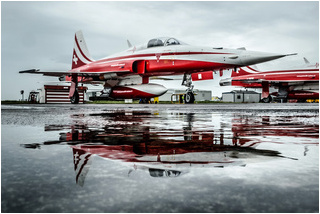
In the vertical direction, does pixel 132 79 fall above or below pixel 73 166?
above

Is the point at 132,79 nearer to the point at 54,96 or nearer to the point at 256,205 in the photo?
the point at 256,205

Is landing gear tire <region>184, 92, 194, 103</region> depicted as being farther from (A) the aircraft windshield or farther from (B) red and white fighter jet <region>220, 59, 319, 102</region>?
(B) red and white fighter jet <region>220, 59, 319, 102</region>

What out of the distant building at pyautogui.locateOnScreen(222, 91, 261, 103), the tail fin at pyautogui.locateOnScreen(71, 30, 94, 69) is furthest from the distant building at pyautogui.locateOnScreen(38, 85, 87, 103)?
the distant building at pyautogui.locateOnScreen(222, 91, 261, 103)

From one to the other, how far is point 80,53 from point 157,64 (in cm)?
960

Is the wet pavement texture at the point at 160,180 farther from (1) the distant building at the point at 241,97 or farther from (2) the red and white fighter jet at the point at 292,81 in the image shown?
(1) the distant building at the point at 241,97

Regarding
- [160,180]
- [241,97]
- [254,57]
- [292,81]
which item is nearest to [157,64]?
[254,57]

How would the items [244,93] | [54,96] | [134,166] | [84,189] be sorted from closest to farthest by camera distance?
[84,189]
[134,166]
[54,96]
[244,93]

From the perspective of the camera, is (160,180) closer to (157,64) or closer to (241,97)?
(157,64)

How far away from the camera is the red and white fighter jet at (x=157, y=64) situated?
1254 cm

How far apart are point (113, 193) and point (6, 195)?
0.30m

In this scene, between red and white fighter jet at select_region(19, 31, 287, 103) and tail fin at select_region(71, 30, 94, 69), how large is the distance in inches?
180

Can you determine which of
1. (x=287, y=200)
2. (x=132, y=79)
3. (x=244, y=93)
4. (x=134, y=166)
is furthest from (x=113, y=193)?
(x=244, y=93)

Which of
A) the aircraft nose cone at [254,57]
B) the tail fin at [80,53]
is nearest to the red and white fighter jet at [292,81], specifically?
the tail fin at [80,53]

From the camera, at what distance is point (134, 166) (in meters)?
1.21
